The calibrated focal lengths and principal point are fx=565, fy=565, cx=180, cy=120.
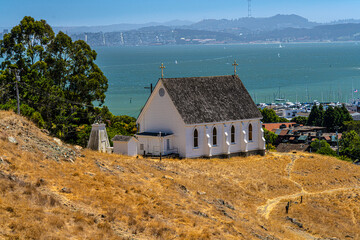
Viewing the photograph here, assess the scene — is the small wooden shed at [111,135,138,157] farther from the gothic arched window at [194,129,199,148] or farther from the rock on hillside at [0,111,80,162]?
the rock on hillside at [0,111,80,162]

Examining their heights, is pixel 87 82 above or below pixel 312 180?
above

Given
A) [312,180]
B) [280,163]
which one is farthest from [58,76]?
[312,180]

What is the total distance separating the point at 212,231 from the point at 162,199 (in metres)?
4.07

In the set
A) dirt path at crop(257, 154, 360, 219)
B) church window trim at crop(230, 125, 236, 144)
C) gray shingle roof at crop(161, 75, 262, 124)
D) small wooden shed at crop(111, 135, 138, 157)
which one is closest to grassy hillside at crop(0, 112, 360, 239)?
dirt path at crop(257, 154, 360, 219)

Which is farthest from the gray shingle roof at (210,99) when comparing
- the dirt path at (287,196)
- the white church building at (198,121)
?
the dirt path at (287,196)

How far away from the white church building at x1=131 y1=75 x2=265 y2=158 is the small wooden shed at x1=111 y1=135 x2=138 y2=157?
73cm

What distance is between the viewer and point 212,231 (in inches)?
949

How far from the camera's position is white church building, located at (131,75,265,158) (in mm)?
45094

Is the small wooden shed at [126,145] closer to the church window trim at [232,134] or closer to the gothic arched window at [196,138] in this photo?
the gothic arched window at [196,138]

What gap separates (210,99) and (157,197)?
2117 cm

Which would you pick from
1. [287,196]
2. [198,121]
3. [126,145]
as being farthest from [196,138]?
[287,196]

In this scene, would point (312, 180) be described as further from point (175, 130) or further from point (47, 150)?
point (47, 150)

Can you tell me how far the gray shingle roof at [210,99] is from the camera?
149 ft

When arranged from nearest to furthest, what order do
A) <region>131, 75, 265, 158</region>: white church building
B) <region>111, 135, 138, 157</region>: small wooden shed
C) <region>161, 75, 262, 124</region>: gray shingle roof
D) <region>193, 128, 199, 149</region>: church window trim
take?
<region>111, 135, 138, 157</region>: small wooden shed → <region>131, 75, 265, 158</region>: white church building → <region>193, 128, 199, 149</region>: church window trim → <region>161, 75, 262, 124</region>: gray shingle roof
